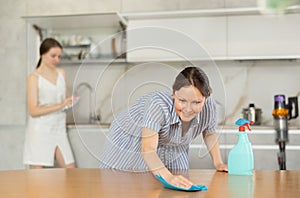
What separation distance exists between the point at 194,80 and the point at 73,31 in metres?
3.16

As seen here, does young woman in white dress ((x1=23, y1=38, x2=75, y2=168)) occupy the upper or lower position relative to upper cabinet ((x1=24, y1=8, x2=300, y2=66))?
lower

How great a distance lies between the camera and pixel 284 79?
3846mm

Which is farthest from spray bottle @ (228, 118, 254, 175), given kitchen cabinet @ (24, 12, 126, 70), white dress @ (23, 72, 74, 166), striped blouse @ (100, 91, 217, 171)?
kitchen cabinet @ (24, 12, 126, 70)

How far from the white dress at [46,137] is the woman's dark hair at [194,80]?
2.18m

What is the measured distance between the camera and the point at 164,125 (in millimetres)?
1355

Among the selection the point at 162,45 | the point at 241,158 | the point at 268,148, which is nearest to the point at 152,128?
the point at 162,45

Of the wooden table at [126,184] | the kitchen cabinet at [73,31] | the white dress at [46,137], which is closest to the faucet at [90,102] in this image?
the wooden table at [126,184]

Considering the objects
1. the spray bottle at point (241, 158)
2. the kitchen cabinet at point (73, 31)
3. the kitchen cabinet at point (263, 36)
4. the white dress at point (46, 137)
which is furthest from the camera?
the kitchen cabinet at point (73, 31)

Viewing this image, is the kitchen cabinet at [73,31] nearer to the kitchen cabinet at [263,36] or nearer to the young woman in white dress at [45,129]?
the young woman in white dress at [45,129]

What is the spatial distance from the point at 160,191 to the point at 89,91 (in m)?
0.30

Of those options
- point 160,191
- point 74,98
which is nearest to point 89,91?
point 74,98

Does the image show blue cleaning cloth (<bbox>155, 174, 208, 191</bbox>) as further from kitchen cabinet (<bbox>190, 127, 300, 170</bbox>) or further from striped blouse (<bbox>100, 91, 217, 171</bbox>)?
kitchen cabinet (<bbox>190, 127, 300, 170</bbox>)

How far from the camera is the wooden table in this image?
115 centimetres

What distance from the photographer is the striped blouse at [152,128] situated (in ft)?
3.96
